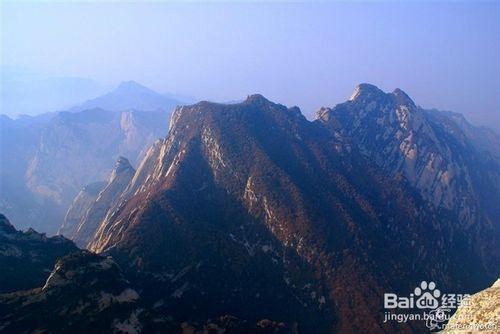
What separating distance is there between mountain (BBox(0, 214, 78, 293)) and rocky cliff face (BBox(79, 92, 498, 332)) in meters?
16.4

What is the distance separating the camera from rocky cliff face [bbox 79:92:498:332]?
134 meters

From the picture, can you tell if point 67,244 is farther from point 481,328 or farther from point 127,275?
point 481,328

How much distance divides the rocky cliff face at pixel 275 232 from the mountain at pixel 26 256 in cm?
1636

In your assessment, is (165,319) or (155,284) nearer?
(165,319)

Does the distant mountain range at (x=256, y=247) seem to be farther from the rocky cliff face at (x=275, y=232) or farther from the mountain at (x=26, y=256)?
the mountain at (x=26, y=256)

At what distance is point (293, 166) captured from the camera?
593 ft

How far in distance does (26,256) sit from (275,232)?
73270 mm

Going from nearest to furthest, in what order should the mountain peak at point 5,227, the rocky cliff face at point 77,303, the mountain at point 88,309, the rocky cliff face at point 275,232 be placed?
the rocky cliff face at point 77,303
the mountain at point 88,309
the mountain peak at point 5,227
the rocky cliff face at point 275,232

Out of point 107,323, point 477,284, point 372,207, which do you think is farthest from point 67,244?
point 477,284

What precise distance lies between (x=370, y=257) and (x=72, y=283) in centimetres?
9576

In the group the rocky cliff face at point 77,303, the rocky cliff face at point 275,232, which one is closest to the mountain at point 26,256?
the rocky cliff face at point 77,303

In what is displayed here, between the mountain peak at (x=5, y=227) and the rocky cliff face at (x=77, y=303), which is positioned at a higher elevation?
the mountain peak at (x=5, y=227)

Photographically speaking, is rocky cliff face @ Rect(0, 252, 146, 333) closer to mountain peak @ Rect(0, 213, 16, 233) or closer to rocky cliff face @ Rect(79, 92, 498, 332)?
rocky cliff face @ Rect(79, 92, 498, 332)

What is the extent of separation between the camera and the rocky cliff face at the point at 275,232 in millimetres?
134125
